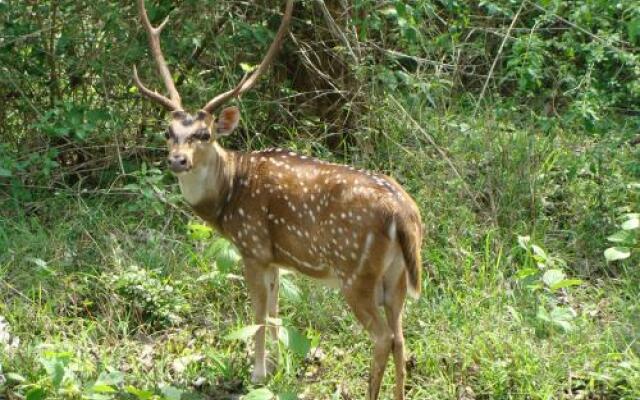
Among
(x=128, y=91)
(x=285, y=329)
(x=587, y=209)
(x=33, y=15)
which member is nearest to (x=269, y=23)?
(x=128, y=91)

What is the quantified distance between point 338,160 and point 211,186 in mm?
2089

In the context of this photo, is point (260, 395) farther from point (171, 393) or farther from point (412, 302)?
point (412, 302)

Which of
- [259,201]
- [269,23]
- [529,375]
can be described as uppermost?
[269,23]

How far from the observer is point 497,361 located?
20.1 feet

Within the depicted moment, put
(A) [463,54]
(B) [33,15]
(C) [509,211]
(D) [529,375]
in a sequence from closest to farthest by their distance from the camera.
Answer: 1. (D) [529,375]
2. (C) [509,211]
3. (B) [33,15]
4. (A) [463,54]

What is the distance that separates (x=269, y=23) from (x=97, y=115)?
1.58 metres

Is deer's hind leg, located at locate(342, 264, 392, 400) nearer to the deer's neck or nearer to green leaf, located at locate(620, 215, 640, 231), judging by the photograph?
the deer's neck

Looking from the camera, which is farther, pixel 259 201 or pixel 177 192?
pixel 177 192

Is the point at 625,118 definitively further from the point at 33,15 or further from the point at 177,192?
the point at 33,15

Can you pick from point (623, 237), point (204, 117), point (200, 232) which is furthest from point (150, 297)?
point (623, 237)

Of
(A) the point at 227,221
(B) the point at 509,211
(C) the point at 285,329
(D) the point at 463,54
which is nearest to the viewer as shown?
(C) the point at 285,329

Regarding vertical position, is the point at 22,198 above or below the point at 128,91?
below

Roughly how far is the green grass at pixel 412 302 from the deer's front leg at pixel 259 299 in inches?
4.8

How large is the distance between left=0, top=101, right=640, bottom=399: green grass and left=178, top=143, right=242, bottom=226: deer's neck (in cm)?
29
